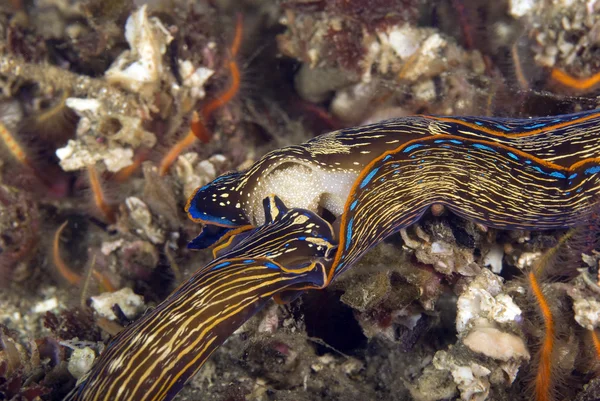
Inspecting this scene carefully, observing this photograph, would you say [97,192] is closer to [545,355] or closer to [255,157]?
[255,157]

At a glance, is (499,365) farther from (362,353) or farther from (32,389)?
(32,389)

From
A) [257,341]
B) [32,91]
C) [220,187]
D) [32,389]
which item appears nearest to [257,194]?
[220,187]

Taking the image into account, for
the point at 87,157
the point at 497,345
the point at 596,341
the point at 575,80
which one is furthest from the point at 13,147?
the point at 575,80

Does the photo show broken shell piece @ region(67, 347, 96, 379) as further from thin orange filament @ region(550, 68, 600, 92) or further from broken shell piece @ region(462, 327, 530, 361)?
thin orange filament @ region(550, 68, 600, 92)

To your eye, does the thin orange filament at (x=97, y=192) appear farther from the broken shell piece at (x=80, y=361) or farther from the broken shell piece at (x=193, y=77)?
the broken shell piece at (x=80, y=361)

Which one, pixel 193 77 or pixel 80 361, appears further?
pixel 193 77

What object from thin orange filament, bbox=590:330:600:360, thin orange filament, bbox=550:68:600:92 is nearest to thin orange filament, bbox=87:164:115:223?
thin orange filament, bbox=590:330:600:360

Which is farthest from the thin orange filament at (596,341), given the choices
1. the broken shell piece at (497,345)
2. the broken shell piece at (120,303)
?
the broken shell piece at (120,303)
